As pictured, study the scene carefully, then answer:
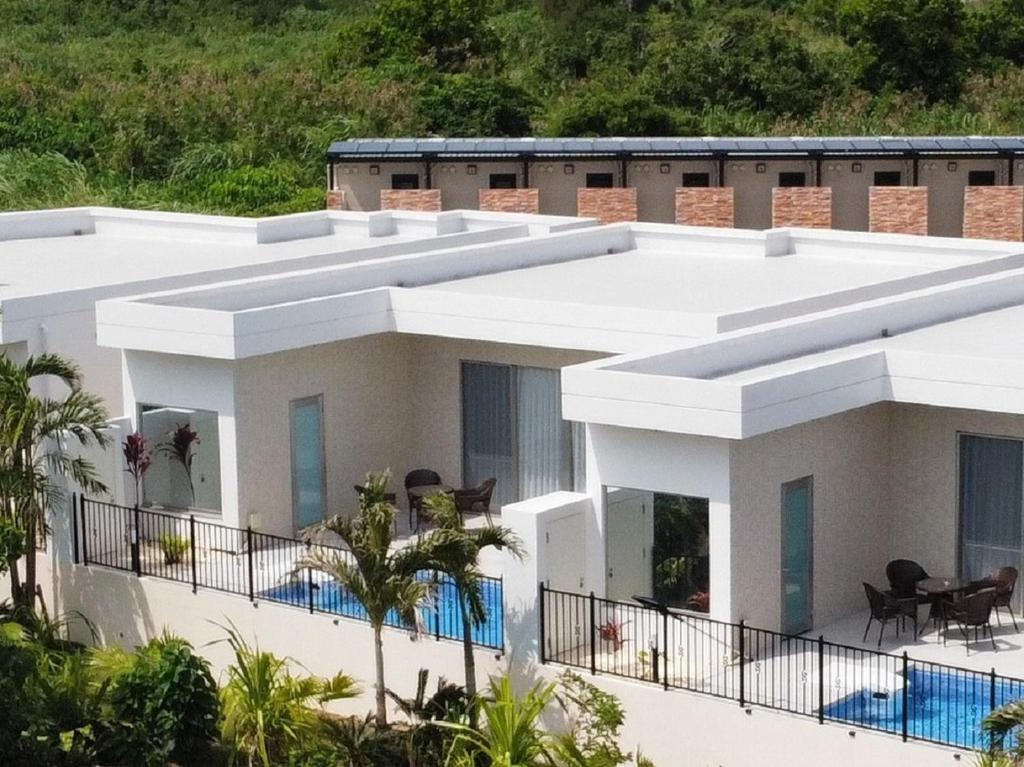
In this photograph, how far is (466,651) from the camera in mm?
20125

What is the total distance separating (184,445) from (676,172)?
15.7m

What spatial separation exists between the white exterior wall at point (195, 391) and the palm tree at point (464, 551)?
490 centimetres

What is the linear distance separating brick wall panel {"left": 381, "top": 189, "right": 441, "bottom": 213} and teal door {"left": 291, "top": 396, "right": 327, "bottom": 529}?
541 inches

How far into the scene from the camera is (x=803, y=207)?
3641cm

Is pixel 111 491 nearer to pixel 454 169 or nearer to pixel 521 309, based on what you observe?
pixel 521 309

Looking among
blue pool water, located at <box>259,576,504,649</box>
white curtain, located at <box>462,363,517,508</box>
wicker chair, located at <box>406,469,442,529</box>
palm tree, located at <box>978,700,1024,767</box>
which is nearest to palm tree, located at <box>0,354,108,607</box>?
blue pool water, located at <box>259,576,504,649</box>

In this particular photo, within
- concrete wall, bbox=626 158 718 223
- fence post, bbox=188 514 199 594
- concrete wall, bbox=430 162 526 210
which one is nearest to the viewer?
fence post, bbox=188 514 199 594

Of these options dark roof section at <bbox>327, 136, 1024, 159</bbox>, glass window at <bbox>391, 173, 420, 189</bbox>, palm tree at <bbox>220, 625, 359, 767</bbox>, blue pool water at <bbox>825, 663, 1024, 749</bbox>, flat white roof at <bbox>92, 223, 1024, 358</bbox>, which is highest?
dark roof section at <bbox>327, 136, 1024, 159</bbox>

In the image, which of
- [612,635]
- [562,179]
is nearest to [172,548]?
[612,635]

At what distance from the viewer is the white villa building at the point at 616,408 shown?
2053 cm

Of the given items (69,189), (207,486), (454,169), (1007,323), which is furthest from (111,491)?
(69,189)

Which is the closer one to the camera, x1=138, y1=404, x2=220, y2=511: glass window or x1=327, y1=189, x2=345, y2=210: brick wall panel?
x1=138, y1=404, x2=220, y2=511: glass window

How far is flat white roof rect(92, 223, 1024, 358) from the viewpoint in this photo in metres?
24.3

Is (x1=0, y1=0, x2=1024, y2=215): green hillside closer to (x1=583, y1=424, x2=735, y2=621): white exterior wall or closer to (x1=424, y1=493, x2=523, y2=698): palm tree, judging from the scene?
(x1=583, y1=424, x2=735, y2=621): white exterior wall
